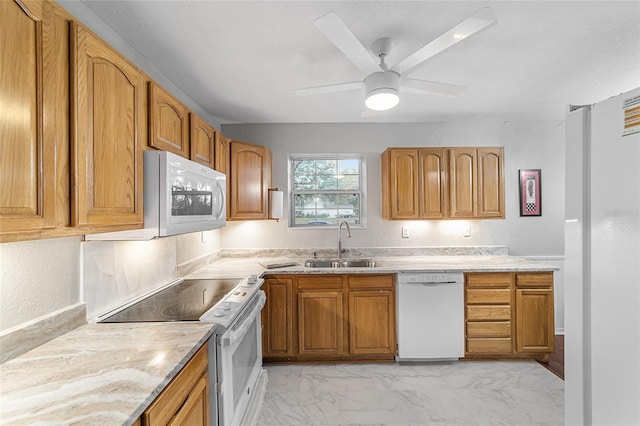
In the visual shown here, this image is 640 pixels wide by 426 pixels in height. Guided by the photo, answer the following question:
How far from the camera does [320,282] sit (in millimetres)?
2656

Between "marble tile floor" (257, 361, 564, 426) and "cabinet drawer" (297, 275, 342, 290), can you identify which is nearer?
"marble tile floor" (257, 361, 564, 426)

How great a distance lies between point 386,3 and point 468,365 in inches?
112

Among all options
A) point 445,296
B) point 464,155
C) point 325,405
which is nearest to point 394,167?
point 464,155

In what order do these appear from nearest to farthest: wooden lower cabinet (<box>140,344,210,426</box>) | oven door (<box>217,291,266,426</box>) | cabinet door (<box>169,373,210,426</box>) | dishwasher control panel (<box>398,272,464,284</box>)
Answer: wooden lower cabinet (<box>140,344,210,426</box>), cabinet door (<box>169,373,210,426</box>), oven door (<box>217,291,266,426</box>), dishwasher control panel (<box>398,272,464,284</box>)

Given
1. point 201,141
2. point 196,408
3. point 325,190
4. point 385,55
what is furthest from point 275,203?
point 196,408

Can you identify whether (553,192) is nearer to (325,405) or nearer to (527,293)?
(527,293)

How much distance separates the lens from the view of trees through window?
11.3 feet

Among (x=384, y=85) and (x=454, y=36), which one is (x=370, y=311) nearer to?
(x=384, y=85)

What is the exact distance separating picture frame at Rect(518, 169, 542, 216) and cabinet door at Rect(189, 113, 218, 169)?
328cm

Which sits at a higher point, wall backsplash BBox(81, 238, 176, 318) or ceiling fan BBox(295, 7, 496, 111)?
ceiling fan BBox(295, 7, 496, 111)

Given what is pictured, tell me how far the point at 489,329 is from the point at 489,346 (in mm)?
150

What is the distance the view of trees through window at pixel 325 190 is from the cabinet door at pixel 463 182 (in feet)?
3.27

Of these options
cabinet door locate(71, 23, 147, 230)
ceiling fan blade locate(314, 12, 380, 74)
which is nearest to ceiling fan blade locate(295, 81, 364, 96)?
ceiling fan blade locate(314, 12, 380, 74)

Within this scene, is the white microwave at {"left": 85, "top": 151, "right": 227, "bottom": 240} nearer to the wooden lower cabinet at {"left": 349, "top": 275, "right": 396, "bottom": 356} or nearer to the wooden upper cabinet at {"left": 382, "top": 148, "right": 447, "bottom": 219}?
the wooden lower cabinet at {"left": 349, "top": 275, "right": 396, "bottom": 356}
